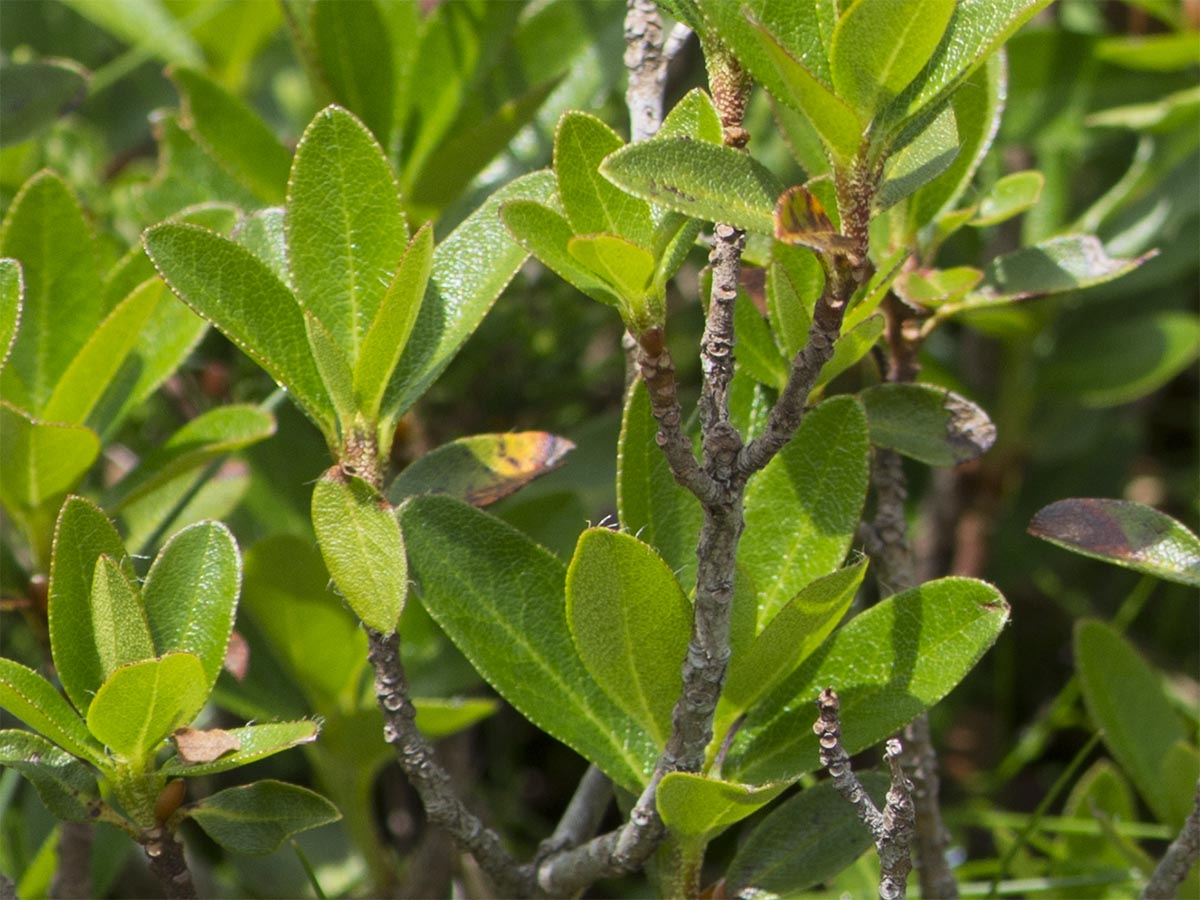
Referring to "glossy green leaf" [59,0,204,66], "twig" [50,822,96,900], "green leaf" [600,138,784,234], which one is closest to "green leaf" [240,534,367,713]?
"twig" [50,822,96,900]

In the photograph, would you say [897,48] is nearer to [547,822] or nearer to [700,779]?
[700,779]

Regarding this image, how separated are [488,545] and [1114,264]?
60 cm

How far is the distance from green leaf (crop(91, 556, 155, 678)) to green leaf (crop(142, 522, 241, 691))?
4cm

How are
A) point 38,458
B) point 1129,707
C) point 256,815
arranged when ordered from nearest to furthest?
point 256,815 → point 38,458 → point 1129,707

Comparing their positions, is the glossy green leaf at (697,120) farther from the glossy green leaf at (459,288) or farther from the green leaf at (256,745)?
the green leaf at (256,745)

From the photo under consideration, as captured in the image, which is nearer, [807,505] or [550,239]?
[550,239]

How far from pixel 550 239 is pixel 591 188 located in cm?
4

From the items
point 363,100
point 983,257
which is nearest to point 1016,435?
point 983,257

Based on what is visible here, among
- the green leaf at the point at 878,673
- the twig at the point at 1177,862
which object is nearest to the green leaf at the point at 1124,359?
the twig at the point at 1177,862

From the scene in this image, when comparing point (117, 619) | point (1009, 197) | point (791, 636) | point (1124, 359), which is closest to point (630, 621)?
point (791, 636)

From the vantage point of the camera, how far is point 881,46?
0.82 metres

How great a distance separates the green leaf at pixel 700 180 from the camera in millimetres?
798

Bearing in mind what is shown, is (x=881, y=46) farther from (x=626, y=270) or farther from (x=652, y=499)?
(x=652, y=499)

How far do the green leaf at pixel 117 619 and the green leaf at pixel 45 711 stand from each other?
43mm
